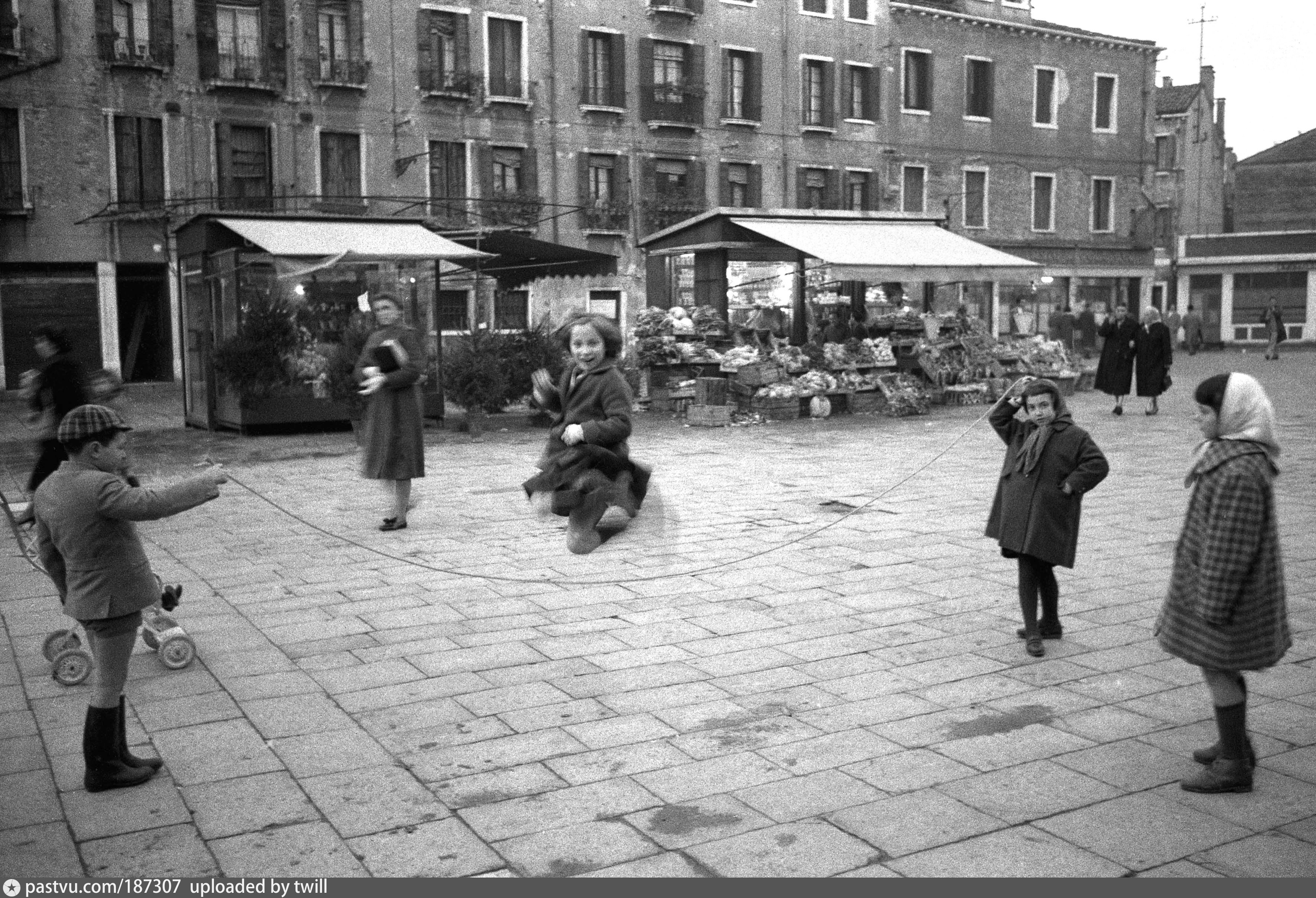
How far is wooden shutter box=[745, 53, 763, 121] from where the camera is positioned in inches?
1441

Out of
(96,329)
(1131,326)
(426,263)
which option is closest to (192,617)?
(426,263)

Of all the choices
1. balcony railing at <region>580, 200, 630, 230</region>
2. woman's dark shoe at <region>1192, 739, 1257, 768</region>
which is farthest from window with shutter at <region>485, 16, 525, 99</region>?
woman's dark shoe at <region>1192, 739, 1257, 768</region>

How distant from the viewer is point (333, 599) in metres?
7.50

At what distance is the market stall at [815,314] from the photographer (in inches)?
773

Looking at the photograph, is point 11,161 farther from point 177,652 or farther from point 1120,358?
point 177,652

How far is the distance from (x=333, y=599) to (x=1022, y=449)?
384cm

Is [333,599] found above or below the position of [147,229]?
below

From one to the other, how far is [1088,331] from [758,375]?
20968 mm

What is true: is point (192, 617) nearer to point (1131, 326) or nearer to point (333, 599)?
point (333, 599)

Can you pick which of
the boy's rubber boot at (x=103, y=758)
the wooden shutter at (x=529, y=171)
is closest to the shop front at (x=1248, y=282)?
the wooden shutter at (x=529, y=171)

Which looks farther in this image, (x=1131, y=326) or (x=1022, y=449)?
(x=1131, y=326)

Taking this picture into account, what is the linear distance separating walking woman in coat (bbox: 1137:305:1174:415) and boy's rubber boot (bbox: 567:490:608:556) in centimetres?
1424
